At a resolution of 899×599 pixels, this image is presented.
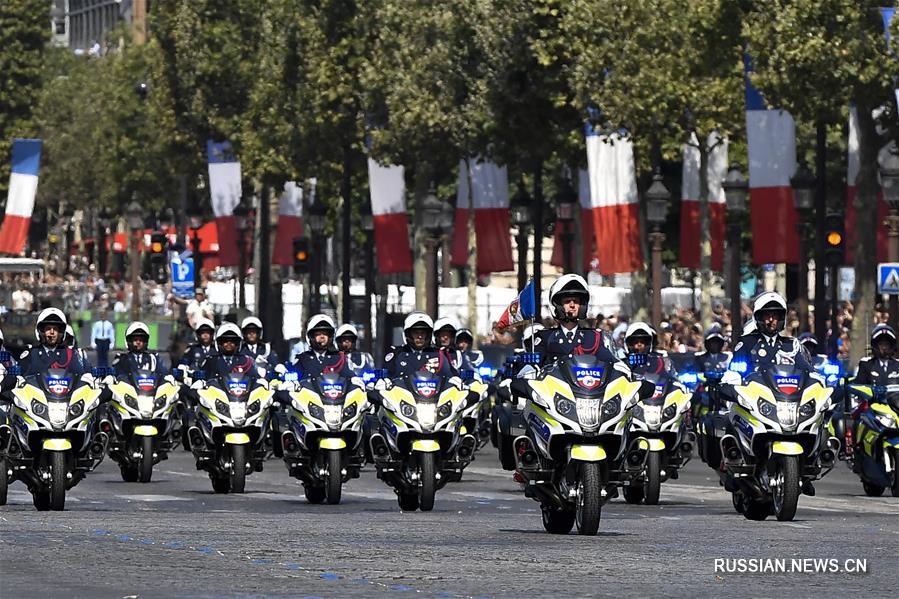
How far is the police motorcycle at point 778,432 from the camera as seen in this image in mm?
20312

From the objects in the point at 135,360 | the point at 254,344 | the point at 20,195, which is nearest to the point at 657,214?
the point at 254,344

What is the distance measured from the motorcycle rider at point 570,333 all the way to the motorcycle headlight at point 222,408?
8256 millimetres

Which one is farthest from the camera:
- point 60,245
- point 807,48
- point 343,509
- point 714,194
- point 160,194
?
point 60,245

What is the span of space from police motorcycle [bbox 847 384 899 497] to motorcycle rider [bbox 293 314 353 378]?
16.5 feet

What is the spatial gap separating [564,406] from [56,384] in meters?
5.72

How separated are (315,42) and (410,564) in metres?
47.7

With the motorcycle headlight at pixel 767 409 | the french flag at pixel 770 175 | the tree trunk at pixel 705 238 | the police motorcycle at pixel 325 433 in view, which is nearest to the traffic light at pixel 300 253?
the tree trunk at pixel 705 238

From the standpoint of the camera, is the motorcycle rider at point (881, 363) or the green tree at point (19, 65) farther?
the green tree at point (19, 65)

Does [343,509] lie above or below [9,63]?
below

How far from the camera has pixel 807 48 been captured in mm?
40906

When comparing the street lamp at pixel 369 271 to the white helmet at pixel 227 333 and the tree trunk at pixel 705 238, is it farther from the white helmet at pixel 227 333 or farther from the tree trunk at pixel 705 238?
the white helmet at pixel 227 333

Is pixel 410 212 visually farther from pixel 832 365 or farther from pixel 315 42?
pixel 832 365

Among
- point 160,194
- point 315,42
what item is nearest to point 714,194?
point 315,42

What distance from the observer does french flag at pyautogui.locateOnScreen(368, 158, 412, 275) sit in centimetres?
5734
